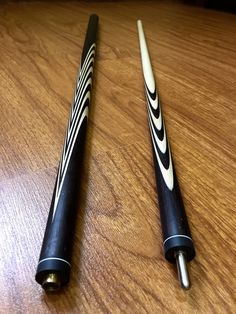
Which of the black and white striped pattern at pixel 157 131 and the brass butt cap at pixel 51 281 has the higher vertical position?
the black and white striped pattern at pixel 157 131

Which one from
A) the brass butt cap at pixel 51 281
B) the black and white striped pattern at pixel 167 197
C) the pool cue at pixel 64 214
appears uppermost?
the black and white striped pattern at pixel 167 197

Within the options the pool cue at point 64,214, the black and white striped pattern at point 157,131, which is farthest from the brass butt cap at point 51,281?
the black and white striped pattern at point 157,131

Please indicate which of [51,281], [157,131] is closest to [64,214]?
[51,281]

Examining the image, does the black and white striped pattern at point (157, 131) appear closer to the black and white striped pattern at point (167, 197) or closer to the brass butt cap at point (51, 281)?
the black and white striped pattern at point (167, 197)

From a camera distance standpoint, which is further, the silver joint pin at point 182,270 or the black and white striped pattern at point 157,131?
the black and white striped pattern at point 157,131

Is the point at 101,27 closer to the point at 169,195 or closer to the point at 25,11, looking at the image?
the point at 25,11

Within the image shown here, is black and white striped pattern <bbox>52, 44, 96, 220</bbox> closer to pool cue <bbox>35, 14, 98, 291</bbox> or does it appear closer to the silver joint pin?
pool cue <bbox>35, 14, 98, 291</bbox>
